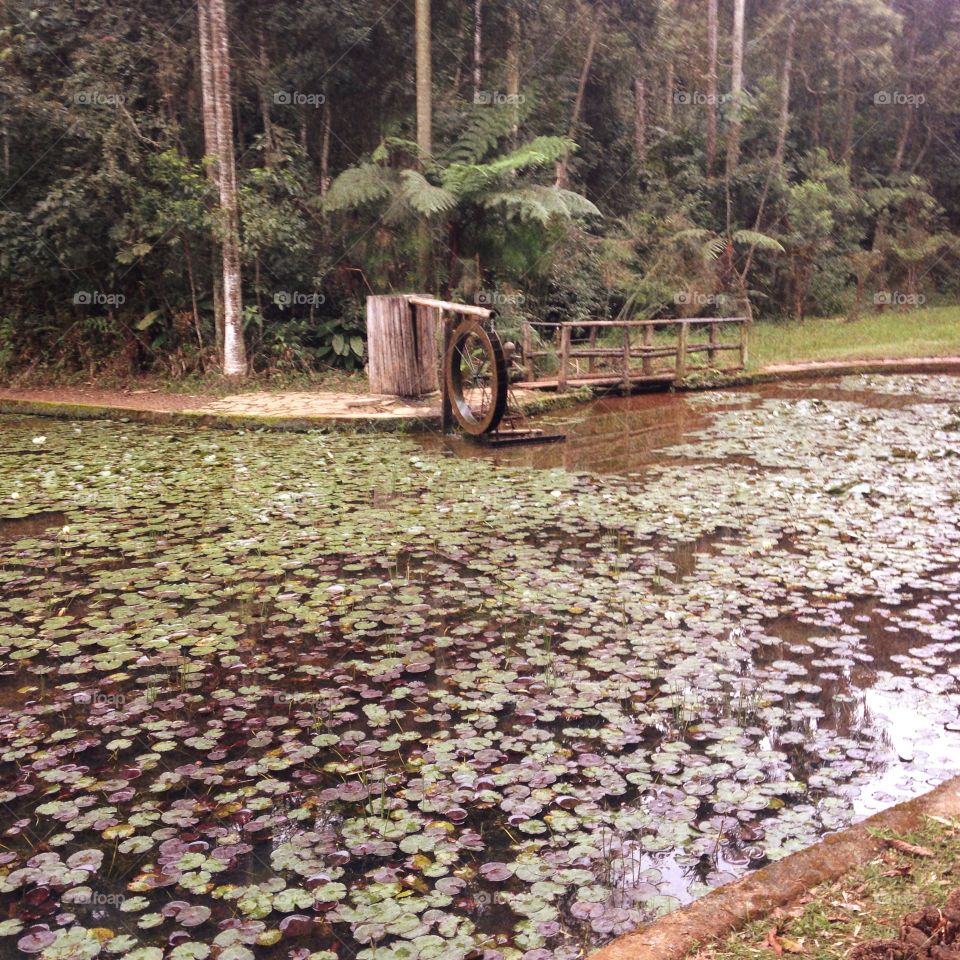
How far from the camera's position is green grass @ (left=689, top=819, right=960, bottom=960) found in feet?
7.47

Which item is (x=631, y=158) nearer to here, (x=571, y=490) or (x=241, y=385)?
(x=241, y=385)

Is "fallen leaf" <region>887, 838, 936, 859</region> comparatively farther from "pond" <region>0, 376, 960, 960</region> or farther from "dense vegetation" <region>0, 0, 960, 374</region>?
"dense vegetation" <region>0, 0, 960, 374</region>

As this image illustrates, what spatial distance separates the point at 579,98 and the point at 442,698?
635 inches

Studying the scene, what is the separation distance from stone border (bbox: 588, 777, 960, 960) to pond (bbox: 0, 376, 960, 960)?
0.31 meters

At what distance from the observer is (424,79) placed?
1260 centimetres

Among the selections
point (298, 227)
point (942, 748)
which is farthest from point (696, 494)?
point (298, 227)

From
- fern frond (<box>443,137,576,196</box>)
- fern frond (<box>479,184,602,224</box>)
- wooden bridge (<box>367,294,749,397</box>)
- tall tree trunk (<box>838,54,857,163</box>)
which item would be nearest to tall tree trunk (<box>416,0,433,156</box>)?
fern frond (<box>443,137,576,196</box>)

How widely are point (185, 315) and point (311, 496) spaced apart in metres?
6.35

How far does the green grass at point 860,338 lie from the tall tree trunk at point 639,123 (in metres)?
4.46

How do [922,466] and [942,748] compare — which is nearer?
[942,748]

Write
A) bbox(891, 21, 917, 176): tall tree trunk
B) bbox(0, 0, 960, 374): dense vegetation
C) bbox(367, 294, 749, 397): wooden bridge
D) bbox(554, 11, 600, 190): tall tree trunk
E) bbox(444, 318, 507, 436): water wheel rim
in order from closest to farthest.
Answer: bbox(444, 318, 507, 436): water wheel rim → bbox(367, 294, 749, 397): wooden bridge → bbox(0, 0, 960, 374): dense vegetation → bbox(554, 11, 600, 190): tall tree trunk → bbox(891, 21, 917, 176): tall tree trunk

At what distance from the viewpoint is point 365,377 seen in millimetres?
12750

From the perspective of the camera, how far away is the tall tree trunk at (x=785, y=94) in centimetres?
2255

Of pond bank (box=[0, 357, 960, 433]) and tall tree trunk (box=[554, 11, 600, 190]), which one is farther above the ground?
tall tree trunk (box=[554, 11, 600, 190])
